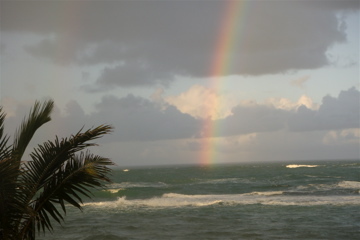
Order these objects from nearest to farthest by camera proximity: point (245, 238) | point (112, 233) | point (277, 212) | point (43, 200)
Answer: point (43, 200) → point (245, 238) → point (112, 233) → point (277, 212)

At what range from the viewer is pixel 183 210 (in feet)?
86.8

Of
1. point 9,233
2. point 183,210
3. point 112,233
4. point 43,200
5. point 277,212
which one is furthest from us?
point 183,210

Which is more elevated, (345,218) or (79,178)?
(79,178)

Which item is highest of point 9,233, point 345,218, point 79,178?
point 79,178

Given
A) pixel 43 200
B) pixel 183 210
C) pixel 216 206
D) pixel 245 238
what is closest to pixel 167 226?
pixel 245 238

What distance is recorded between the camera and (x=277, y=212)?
952 inches

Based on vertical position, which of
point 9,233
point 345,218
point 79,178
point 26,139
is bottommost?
point 345,218

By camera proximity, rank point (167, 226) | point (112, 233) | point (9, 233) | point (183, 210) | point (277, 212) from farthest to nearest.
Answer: point (183, 210)
point (277, 212)
point (167, 226)
point (112, 233)
point (9, 233)

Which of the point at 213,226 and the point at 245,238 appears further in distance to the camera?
the point at 213,226

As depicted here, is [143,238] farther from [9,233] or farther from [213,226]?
[9,233]

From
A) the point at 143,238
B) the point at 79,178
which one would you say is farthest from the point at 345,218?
the point at 79,178

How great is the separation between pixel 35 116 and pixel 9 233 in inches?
62.9

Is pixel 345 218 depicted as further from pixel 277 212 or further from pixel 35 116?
pixel 35 116

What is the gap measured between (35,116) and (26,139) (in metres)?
0.36
